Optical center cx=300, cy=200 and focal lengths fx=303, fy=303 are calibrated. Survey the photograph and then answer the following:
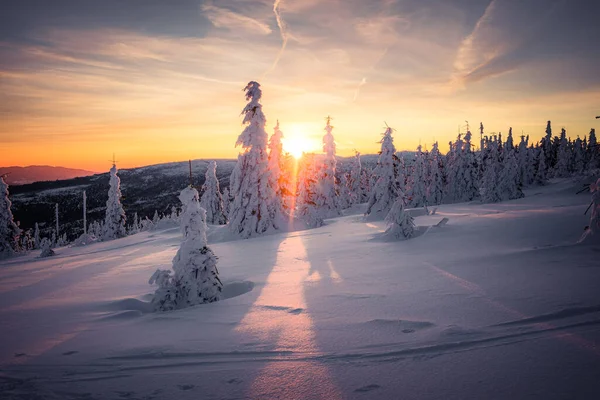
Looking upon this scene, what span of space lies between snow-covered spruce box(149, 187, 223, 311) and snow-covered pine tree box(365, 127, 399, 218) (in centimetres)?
2218

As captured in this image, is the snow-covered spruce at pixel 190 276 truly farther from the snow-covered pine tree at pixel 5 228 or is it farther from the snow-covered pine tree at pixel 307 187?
the snow-covered pine tree at pixel 5 228

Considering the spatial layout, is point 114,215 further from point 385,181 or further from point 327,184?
point 385,181

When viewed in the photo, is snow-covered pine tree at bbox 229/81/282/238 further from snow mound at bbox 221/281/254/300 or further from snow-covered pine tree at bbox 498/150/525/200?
snow-covered pine tree at bbox 498/150/525/200

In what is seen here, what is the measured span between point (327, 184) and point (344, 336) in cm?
3655

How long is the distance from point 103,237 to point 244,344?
42.0 metres

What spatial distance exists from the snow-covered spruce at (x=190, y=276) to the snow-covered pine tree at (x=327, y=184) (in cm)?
3205

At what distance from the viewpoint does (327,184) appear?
4062cm

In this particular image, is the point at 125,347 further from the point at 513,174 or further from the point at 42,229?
the point at 42,229

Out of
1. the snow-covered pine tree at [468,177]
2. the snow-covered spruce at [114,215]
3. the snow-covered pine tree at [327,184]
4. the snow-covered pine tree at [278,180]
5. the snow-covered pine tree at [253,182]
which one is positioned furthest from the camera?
the snow-covered pine tree at [468,177]

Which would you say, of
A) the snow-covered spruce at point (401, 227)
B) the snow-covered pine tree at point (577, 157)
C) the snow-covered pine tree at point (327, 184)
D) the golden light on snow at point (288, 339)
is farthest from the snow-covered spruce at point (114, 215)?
the snow-covered pine tree at point (577, 157)

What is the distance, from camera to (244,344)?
449 cm

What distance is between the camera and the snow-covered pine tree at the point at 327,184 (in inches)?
1574

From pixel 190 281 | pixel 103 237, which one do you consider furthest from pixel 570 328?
pixel 103 237

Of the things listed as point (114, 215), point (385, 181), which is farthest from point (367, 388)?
point (114, 215)
